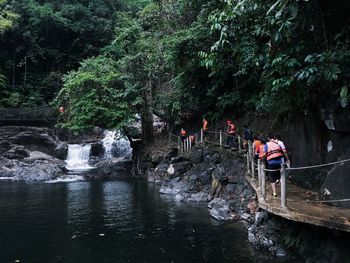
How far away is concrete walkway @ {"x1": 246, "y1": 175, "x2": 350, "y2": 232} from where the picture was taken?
829 centimetres

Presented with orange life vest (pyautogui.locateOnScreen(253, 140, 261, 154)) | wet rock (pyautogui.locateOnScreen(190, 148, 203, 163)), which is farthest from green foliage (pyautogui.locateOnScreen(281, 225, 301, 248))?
wet rock (pyautogui.locateOnScreen(190, 148, 203, 163))

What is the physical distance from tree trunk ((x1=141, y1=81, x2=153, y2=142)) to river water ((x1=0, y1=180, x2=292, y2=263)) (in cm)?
1055

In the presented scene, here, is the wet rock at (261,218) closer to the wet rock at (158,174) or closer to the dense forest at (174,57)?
the dense forest at (174,57)

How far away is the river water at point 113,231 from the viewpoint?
11641 millimetres

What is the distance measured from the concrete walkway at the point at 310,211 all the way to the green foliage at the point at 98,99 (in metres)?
19.9

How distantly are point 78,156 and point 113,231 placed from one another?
24.2 m

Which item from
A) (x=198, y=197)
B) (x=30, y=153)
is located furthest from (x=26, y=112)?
(x=198, y=197)

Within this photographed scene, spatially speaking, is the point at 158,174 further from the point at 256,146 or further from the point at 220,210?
the point at 256,146

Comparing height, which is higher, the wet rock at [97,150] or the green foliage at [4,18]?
the green foliage at [4,18]

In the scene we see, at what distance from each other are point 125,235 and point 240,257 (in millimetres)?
4289

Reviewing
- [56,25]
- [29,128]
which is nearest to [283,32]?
[29,128]

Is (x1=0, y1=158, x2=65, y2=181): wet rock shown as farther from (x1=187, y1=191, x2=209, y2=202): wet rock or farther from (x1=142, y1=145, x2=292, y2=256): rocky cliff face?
(x1=187, y1=191, x2=209, y2=202): wet rock

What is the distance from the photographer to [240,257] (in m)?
11.0

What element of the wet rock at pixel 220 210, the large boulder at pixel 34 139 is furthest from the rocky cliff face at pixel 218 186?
the large boulder at pixel 34 139
